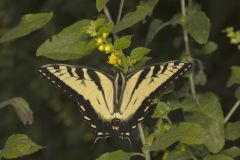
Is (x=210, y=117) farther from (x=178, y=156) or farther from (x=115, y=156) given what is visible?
(x=115, y=156)

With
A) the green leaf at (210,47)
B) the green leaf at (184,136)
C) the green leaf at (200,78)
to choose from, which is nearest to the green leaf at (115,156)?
the green leaf at (184,136)

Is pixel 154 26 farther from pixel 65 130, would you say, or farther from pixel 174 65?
pixel 65 130

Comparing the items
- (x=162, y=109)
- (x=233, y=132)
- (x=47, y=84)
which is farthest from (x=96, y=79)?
(x=47, y=84)

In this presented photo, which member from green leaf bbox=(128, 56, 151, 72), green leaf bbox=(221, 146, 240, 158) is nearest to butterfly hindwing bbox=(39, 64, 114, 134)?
green leaf bbox=(128, 56, 151, 72)

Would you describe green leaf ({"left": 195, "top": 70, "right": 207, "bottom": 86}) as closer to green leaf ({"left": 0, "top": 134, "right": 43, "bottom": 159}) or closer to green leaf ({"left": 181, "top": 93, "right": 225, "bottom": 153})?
green leaf ({"left": 181, "top": 93, "right": 225, "bottom": 153})

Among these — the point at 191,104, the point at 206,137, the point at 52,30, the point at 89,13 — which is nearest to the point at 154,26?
the point at 191,104

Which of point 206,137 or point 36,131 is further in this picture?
point 36,131
